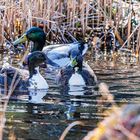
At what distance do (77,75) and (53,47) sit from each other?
2039 mm

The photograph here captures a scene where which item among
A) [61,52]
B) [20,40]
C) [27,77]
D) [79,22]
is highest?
[79,22]

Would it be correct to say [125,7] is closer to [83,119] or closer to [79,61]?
[79,61]

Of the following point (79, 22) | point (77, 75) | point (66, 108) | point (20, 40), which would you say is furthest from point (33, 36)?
point (66, 108)

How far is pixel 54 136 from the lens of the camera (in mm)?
4641

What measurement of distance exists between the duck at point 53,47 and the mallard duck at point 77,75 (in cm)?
97

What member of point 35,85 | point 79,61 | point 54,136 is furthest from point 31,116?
point 79,61

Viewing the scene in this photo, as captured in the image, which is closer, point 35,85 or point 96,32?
point 35,85

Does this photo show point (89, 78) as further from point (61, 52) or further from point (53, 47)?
point (53, 47)

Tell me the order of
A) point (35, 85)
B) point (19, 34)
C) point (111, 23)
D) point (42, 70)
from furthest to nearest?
point (19, 34), point (111, 23), point (42, 70), point (35, 85)

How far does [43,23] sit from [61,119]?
5.93 metres

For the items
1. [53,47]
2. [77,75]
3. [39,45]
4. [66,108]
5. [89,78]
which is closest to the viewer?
[66,108]

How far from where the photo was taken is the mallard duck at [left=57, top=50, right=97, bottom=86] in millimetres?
8008

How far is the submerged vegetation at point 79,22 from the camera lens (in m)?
10.4

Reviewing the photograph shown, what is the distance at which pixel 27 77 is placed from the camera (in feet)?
27.0
